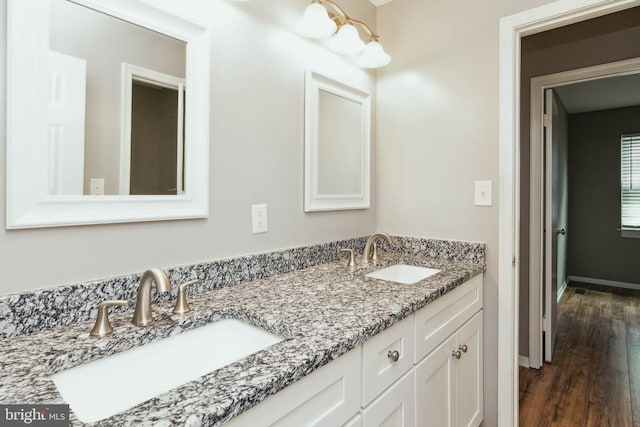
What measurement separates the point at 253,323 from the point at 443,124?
136 cm

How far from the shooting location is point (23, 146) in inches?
31.5

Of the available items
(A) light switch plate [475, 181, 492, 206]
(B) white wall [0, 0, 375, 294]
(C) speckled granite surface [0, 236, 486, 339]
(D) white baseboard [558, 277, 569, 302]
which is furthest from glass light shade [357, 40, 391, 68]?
(D) white baseboard [558, 277, 569, 302]

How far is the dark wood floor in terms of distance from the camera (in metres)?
1.86

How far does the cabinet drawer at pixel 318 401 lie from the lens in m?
0.63

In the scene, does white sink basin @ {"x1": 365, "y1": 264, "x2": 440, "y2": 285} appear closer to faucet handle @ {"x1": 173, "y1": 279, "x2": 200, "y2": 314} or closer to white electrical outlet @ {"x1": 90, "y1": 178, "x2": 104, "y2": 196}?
faucet handle @ {"x1": 173, "y1": 279, "x2": 200, "y2": 314}

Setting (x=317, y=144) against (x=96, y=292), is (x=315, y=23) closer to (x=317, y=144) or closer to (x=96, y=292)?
(x=317, y=144)

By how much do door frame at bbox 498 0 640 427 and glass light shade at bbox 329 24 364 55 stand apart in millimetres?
656

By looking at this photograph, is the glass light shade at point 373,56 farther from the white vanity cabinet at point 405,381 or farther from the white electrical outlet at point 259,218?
the white vanity cabinet at point 405,381

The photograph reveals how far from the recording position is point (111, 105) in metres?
0.94

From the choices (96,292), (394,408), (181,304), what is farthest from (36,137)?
(394,408)

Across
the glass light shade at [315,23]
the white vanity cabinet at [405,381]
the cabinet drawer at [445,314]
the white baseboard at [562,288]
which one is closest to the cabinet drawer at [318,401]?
the white vanity cabinet at [405,381]

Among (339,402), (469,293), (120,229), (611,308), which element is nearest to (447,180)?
(469,293)

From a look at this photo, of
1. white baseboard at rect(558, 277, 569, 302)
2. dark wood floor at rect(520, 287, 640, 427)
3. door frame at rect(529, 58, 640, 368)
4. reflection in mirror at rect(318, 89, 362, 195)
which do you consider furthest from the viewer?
white baseboard at rect(558, 277, 569, 302)

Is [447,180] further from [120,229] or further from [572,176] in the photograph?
[572,176]
